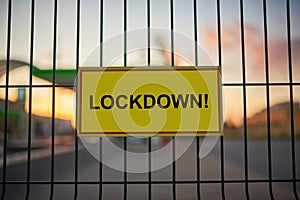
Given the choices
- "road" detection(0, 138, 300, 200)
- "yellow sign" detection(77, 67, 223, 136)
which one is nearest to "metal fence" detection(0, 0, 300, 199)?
"road" detection(0, 138, 300, 200)

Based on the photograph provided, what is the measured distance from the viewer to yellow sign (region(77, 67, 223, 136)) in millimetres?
3707

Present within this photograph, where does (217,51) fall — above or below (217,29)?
below

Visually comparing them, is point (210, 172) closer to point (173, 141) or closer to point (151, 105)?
point (173, 141)

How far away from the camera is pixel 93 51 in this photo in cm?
393

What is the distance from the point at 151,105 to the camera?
3.71 m

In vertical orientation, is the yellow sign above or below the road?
above

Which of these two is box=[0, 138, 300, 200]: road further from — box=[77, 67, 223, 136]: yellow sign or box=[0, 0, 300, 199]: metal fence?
box=[77, 67, 223, 136]: yellow sign

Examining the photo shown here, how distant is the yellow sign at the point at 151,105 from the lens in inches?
146

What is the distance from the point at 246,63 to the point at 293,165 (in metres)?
1.35

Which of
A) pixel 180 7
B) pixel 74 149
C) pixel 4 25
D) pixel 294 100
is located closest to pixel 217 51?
pixel 180 7

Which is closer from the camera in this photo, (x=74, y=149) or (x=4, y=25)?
(x=74, y=149)

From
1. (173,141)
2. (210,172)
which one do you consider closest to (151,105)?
(173,141)

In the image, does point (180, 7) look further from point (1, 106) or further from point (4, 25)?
point (1, 106)

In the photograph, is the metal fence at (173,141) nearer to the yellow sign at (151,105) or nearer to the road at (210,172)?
the road at (210,172)
